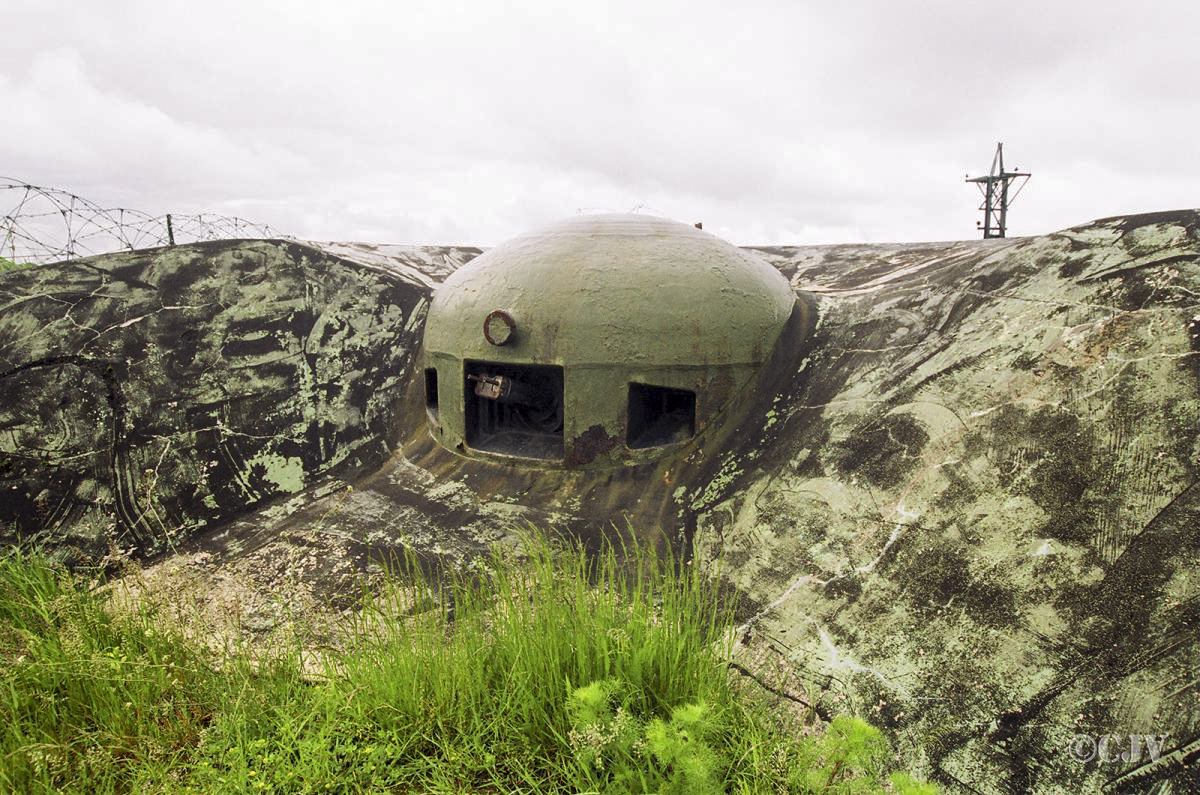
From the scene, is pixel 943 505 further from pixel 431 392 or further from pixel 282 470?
pixel 282 470

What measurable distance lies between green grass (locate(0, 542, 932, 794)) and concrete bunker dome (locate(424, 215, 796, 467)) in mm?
1932

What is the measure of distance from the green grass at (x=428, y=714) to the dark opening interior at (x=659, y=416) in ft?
6.42

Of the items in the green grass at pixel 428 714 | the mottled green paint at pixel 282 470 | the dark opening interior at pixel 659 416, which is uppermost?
the dark opening interior at pixel 659 416

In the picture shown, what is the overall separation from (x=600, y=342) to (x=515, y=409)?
1.10 metres

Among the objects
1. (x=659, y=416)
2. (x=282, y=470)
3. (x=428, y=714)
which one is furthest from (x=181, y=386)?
(x=428, y=714)

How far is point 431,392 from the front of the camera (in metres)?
5.22

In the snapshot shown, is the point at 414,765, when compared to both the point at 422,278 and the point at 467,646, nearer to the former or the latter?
the point at 467,646

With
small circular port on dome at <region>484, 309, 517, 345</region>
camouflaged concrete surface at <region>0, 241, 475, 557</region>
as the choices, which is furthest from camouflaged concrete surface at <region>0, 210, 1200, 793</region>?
small circular port on dome at <region>484, 309, 517, 345</region>

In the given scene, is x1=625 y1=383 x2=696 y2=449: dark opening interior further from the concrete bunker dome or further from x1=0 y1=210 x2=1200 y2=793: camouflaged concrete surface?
x1=0 y1=210 x2=1200 y2=793: camouflaged concrete surface

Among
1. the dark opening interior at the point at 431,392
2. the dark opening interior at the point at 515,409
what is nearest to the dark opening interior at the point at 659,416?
the dark opening interior at the point at 515,409

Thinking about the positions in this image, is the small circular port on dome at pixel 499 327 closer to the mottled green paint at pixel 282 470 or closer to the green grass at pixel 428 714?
the mottled green paint at pixel 282 470

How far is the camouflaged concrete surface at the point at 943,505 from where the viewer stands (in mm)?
2104

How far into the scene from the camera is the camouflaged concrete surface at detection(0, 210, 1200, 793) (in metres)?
2.10

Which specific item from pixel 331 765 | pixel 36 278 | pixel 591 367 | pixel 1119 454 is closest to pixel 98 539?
pixel 36 278
